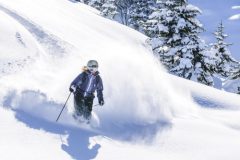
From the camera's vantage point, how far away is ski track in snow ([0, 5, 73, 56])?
1445 cm

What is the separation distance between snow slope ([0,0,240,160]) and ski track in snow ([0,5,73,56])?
0.03 metres

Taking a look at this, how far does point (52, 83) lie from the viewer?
1159cm

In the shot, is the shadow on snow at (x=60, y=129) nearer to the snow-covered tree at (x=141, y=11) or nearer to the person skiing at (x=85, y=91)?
the person skiing at (x=85, y=91)

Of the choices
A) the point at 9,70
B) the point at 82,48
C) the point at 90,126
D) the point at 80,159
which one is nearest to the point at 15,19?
the point at 82,48

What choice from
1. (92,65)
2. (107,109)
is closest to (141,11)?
(107,109)

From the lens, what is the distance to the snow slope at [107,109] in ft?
31.4

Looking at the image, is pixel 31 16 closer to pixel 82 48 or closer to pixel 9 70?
pixel 82 48

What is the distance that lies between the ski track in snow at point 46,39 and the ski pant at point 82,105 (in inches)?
154

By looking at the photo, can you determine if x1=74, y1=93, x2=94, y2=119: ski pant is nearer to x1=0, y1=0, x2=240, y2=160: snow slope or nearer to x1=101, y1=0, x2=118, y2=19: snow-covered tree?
x1=0, y1=0, x2=240, y2=160: snow slope

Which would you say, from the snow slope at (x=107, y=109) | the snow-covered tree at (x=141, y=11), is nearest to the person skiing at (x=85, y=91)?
the snow slope at (x=107, y=109)

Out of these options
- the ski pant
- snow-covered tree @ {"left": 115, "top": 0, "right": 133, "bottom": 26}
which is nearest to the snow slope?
the ski pant

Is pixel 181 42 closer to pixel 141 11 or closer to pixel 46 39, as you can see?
pixel 46 39

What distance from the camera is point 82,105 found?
10.6m

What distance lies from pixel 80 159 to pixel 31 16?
32.4 feet
